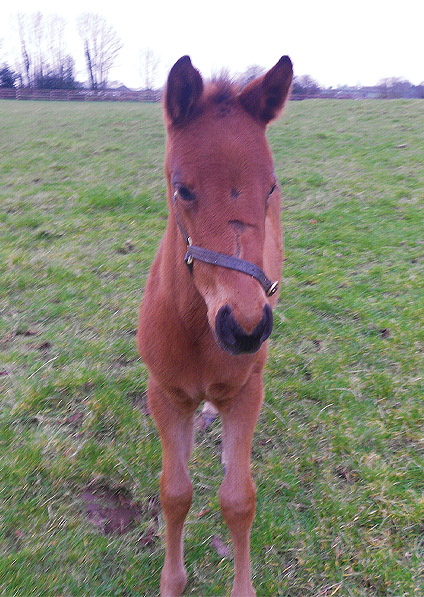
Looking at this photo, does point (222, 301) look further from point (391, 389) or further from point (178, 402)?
point (391, 389)

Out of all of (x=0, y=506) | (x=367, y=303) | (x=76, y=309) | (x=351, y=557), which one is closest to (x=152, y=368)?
(x=0, y=506)

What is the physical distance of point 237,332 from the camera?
1.50 m

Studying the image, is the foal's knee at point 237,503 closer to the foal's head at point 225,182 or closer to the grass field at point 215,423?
the grass field at point 215,423

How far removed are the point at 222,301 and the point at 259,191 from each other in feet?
1.48

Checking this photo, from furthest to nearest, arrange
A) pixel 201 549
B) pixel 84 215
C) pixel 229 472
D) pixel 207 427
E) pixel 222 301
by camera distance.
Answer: pixel 84 215 < pixel 207 427 < pixel 201 549 < pixel 229 472 < pixel 222 301

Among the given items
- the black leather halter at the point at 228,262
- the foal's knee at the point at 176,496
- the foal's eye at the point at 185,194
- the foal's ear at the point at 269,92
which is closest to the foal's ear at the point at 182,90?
the foal's ear at the point at 269,92

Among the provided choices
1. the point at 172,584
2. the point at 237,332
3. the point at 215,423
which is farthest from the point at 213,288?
the point at 215,423

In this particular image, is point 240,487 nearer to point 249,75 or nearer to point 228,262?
point 228,262

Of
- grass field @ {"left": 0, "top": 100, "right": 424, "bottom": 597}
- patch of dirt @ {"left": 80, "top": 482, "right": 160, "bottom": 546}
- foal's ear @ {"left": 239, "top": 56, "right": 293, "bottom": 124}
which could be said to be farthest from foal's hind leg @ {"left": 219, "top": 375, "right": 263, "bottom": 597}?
foal's ear @ {"left": 239, "top": 56, "right": 293, "bottom": 124}

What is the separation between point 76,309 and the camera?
421 cm

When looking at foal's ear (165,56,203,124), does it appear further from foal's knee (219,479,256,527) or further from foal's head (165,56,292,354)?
foal's knee (219,479,256,527)

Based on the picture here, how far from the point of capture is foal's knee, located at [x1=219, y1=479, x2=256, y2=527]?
2.07 meters

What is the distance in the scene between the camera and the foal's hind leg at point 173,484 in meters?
2.12

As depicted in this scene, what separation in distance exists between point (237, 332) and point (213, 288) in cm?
24
